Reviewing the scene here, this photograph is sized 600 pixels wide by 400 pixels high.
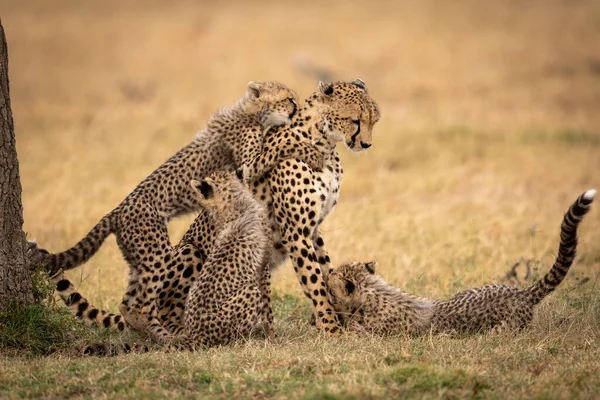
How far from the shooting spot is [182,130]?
13320mm

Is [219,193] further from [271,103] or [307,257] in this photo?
[271,103]

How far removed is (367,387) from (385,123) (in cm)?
996

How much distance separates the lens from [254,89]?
19.8 ft

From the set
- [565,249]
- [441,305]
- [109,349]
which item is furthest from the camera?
[441,305]

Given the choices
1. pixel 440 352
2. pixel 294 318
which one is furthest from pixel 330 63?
pixel 440 352

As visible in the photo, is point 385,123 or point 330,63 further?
point 330,63

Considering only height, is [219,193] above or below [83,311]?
above

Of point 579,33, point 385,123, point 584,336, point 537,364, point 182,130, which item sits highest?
point 579,33

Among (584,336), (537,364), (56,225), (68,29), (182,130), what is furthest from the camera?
(68,29)

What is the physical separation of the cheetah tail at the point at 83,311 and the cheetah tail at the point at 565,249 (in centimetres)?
236

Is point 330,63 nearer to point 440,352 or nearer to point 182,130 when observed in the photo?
point 182,130

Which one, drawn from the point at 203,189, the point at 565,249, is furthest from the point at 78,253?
the point at 565,249

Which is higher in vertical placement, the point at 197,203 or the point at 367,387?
the point at 197,203

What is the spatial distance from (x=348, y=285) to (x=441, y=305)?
0.54 meters
